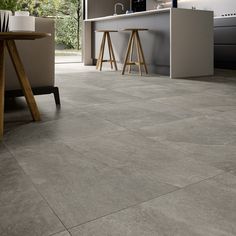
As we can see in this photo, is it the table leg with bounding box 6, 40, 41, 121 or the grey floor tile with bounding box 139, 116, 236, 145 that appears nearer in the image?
the grey floor tile with bounding box 139, 116, 236, 145

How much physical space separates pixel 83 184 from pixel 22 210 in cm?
25

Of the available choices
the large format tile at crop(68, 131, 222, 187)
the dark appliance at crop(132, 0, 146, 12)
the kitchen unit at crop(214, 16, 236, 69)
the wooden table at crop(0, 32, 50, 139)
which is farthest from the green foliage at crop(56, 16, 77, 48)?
the large format tile at crop(68, 131, 222, 187)

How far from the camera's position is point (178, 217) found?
3.18ft

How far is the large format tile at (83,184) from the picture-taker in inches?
40.3

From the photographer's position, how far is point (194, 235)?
2.88 feet

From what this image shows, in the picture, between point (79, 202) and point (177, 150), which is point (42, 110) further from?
point (79, 202)

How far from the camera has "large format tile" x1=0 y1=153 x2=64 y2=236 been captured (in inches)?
35.9

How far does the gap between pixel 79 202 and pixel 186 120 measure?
4.15ft

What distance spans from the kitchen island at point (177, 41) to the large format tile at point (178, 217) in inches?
144

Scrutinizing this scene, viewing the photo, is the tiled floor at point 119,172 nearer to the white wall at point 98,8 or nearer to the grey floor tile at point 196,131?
the grey floor tile at point 196,131

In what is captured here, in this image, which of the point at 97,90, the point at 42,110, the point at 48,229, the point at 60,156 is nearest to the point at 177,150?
the point at 60,156

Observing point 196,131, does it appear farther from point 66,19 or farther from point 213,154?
point 66,19

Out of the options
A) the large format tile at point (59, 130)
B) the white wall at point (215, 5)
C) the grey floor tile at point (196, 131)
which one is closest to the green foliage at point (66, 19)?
the white wall at point (215, 5)

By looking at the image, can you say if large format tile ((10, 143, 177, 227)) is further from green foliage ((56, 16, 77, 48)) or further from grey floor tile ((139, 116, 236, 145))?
green foliage ((56, 16, 77, 48))
